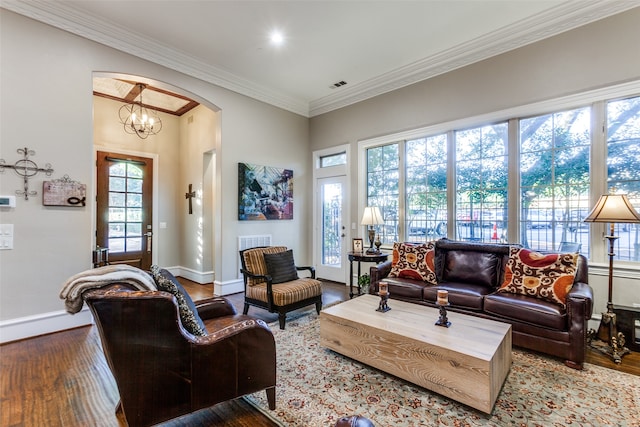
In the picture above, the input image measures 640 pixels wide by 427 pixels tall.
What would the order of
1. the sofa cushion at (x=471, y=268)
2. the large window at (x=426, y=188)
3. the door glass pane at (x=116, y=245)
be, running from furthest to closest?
the door glass pane at (x=116, y=245) → the large window at (x=426, y=188) → the sofa cushion at (x=471, y=268)

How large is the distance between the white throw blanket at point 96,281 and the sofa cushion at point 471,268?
3249 mm

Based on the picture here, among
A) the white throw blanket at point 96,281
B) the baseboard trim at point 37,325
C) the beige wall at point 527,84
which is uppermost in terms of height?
the beige wall at point 527,84

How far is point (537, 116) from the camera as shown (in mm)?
3549

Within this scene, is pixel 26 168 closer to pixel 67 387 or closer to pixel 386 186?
pixel 67 387

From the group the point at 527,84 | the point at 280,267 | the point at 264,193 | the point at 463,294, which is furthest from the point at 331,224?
the point at 527,84

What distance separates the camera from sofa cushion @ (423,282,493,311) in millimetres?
2918

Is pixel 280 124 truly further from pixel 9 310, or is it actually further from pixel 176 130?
pixel 9 310

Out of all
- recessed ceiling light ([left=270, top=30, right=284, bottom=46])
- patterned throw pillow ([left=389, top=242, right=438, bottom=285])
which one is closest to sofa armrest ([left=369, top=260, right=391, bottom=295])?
patterned throw pillow ([left=389, top=242, right=438, bottom=285])

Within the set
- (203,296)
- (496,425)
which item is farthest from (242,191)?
(496,425)

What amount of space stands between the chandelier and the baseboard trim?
331 cm

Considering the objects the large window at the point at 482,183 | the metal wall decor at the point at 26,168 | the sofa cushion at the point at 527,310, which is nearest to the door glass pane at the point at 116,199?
the metal wall decor at the point at 26,168

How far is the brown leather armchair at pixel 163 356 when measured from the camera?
1.42 metres

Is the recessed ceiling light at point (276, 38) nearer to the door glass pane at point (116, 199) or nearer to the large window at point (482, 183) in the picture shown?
the large window at point (482, 183)

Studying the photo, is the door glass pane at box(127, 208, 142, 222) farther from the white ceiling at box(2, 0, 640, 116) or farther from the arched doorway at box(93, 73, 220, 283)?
the white ceiling at box(2, 0, 640, 116)
